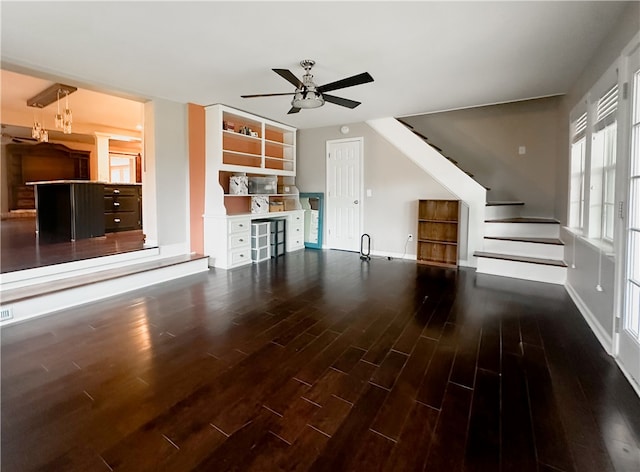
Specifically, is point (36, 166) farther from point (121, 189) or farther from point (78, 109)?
point (121, 189)

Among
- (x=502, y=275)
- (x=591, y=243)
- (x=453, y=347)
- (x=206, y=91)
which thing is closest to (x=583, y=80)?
(x=591, y=243)

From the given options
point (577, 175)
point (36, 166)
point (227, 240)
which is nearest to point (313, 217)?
point (227, 240)

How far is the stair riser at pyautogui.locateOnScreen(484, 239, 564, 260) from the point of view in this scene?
4102mm

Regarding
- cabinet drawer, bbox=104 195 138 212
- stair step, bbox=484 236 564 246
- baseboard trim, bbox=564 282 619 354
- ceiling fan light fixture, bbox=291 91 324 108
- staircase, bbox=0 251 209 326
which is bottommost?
baseboard trim, bbox=564 282 619 354

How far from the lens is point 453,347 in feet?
7.78

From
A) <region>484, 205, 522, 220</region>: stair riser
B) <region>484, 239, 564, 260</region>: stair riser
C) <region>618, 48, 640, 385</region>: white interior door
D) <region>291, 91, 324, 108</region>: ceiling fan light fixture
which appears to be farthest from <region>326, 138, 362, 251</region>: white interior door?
<region>618, 48, 640, 385</region>: white interior door

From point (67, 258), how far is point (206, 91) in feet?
8.84

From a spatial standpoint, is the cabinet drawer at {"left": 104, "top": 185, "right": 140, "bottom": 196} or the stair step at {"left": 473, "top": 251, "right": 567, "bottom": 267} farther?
the cabinet drawer at {"left": 104, "top": 185, "right": 140, "bottom": 196}

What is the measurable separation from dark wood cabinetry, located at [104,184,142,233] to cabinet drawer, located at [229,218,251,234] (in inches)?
123

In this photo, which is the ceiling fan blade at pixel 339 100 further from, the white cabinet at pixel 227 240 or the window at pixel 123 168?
the window at pixel 123 168

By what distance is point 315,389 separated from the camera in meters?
1.87

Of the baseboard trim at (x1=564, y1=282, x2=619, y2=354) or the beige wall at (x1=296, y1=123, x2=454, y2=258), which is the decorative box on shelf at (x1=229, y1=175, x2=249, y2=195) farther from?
the baseboard trim at (x1=564, y1=282, x2=619, y2=354)

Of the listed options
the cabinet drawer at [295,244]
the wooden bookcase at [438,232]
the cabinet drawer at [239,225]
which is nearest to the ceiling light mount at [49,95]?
the cabinet drawer at [239,225]

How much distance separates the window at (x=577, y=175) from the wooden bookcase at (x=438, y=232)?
4.69ft
